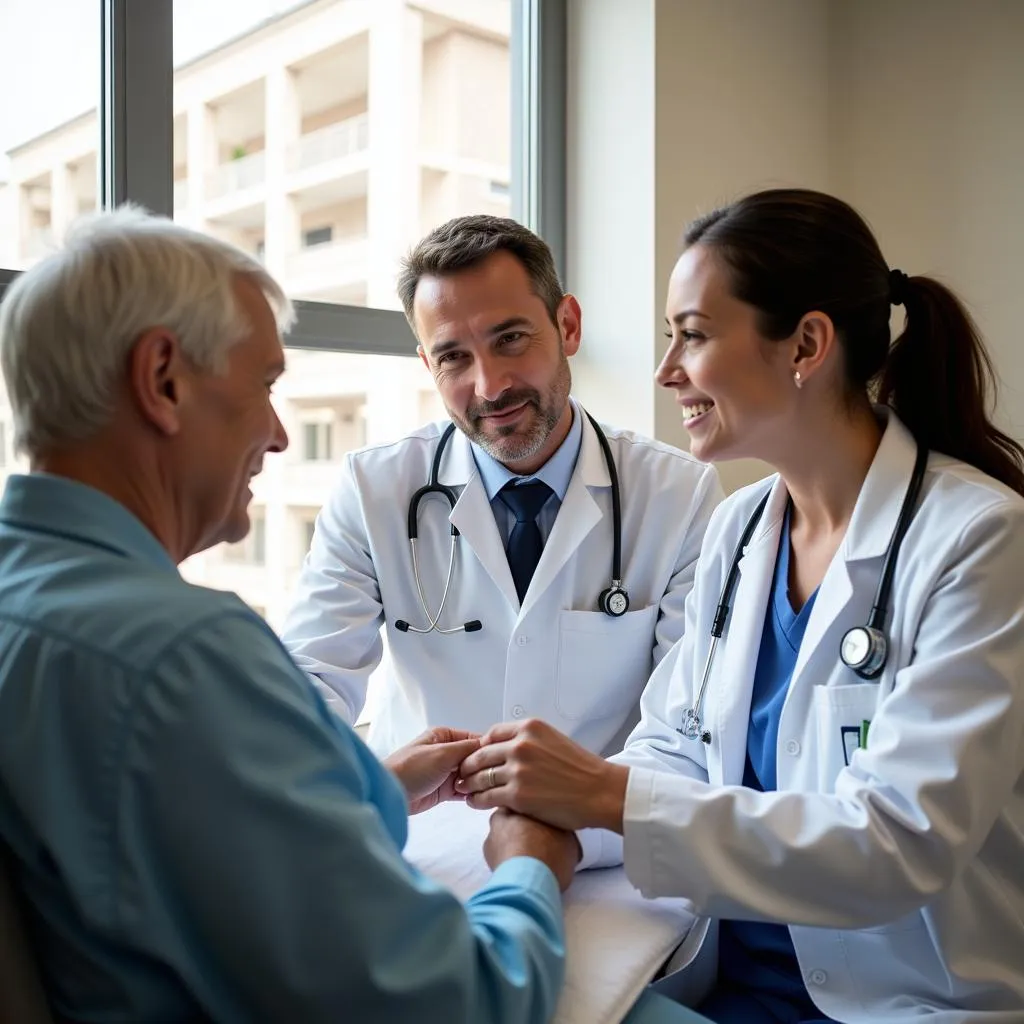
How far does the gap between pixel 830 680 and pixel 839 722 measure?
5cm

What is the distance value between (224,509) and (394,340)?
141 centimetres

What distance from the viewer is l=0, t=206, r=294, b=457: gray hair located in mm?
791

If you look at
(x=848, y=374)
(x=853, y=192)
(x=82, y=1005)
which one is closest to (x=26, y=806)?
(x=82, y=1005)

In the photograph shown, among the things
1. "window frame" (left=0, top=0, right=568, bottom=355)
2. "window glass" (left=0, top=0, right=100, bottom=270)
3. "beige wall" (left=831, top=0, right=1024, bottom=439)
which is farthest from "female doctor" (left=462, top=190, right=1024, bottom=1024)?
"beige wall" (left=831, top=0, right=1024, bottom=439)

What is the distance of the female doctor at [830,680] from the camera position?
102cm

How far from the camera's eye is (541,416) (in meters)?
1.83

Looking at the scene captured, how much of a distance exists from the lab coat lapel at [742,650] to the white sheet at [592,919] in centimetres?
22

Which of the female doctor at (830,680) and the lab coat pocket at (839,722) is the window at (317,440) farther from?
the lab coat pocket at (839,722)

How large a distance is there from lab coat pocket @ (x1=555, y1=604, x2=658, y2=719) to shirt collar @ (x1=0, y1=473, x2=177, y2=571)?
104cm

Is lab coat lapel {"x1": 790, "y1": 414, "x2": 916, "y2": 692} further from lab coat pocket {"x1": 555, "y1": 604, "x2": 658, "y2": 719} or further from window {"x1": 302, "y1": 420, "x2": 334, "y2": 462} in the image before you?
window {"x1": 302, "y1": 420, "x2": 334, "y2": 462}

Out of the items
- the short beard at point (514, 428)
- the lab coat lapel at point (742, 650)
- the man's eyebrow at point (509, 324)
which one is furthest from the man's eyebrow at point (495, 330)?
the lab coat lapel at point (742, 650)

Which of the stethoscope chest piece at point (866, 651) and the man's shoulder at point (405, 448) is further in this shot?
the man's shoulder at point (405, 448)

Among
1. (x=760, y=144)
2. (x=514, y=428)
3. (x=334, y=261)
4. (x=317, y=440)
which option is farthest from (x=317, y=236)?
(x=760, y=144)

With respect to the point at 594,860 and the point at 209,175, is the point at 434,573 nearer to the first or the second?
the point at 594,860
